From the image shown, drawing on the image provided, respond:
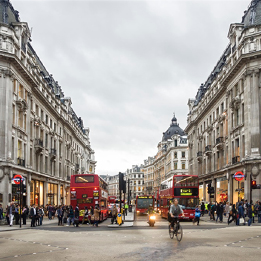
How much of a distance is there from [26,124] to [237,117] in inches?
915

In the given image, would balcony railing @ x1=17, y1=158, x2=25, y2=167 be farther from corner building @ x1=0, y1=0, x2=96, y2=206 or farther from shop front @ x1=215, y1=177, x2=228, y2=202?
shop front @ x1=215, y1=177, x2=228, y2=202

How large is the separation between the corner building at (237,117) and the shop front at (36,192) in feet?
74.2

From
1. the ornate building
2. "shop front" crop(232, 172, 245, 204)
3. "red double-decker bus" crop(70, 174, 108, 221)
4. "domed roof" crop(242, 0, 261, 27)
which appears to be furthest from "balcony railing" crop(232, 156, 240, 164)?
the ornate building

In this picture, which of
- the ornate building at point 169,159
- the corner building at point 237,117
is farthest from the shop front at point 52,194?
the ornate building at point 169,159

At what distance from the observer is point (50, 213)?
4191cm

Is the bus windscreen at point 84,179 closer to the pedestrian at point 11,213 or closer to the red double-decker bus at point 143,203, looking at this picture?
the pedestrian at point 11,213

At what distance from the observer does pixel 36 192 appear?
1977 inches

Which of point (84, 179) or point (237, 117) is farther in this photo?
point (237, 117)

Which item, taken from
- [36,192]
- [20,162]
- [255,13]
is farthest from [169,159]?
[20,162]

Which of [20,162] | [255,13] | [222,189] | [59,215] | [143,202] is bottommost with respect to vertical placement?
[143,202]

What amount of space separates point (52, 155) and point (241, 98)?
28019 mm

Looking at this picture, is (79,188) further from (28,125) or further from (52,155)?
(52,155)

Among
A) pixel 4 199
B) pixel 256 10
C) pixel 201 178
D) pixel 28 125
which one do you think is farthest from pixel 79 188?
pixel 201 178

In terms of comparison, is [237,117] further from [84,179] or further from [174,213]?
[174,213]
